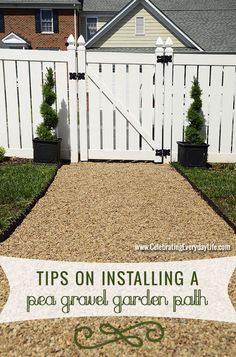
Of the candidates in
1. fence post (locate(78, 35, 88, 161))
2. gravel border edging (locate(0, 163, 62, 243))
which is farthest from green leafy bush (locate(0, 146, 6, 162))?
gravel border edging (locate(0, 163, 62, 243))

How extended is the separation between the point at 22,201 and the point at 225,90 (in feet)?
15.3

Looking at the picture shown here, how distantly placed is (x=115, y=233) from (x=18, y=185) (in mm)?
2298

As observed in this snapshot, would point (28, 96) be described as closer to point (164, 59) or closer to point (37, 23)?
point (164, 59)

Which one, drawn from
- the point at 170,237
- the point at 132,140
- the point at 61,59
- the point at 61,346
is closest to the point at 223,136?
the point at 132,140

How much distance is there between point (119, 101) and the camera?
26.7 feet

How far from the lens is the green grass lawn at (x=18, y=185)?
499 cm

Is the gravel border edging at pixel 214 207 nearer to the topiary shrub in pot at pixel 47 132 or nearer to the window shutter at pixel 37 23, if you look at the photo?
the topiary shrub in pot at pixel 47 132

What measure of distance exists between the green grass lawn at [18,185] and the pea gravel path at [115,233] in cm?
19

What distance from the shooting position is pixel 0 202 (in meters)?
5.30

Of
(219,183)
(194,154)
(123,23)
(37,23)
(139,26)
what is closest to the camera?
(219,183)

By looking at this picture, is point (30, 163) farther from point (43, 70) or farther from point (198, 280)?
point (198, 280)

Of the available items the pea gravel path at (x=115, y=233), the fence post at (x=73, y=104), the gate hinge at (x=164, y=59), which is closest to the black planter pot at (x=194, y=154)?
the pea gravel path at (x=115, y=233)

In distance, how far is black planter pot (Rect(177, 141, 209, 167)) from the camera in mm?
7703

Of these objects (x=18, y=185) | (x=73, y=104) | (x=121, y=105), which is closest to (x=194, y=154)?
(x=121, y=105)
